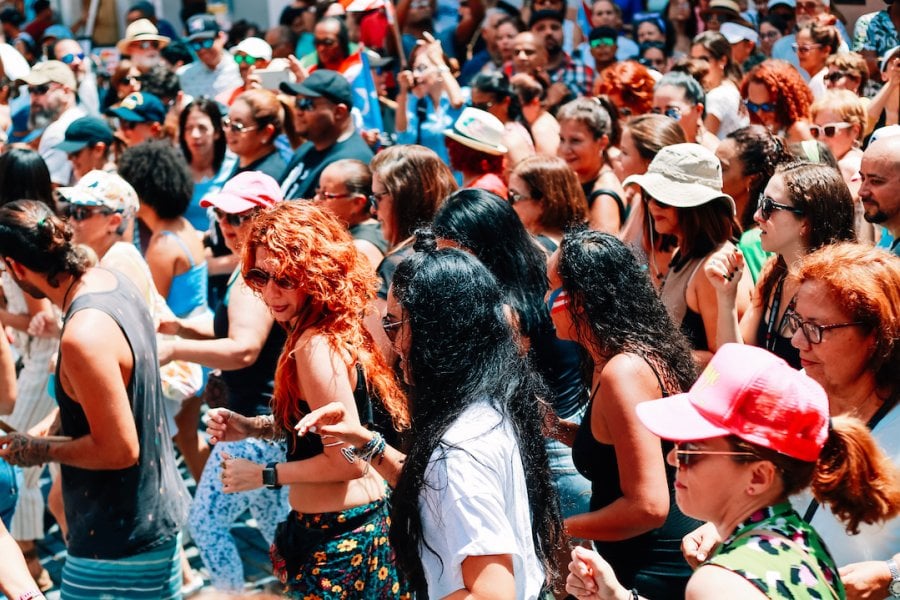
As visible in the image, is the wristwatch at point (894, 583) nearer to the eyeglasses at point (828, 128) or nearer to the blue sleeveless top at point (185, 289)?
the eyeglasses at point (828, 128)

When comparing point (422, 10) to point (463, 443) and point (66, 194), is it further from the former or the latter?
point (463, 443)

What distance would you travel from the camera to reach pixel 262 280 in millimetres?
3312

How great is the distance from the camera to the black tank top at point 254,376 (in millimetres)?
4477

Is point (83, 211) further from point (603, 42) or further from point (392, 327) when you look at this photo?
point (603, 42)

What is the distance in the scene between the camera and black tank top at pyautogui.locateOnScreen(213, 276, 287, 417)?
14.7 ft

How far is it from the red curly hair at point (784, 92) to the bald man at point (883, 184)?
249cm

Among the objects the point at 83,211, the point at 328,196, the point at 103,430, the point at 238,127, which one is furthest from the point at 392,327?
the point at 238,127

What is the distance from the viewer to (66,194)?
4973mm

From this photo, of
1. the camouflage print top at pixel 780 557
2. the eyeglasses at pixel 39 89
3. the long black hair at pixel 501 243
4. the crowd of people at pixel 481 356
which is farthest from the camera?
the eyeglasses at pixel 39 89

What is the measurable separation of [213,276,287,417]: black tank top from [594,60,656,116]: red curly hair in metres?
3.58

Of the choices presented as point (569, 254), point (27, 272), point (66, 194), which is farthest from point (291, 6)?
point (569, 254)

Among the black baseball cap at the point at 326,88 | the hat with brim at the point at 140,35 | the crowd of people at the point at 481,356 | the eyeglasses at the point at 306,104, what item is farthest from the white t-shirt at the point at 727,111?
the hat with brim at the point at 140,35

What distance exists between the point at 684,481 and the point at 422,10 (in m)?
9.79

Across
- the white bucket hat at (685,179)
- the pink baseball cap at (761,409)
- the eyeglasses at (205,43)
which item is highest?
the pink baseball cap at (761,409)
